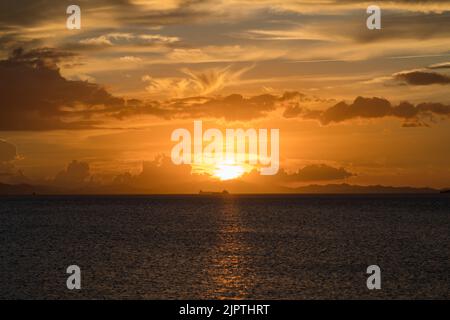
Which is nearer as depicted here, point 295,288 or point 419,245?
point 295,288

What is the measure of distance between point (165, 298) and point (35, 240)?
2362 inches

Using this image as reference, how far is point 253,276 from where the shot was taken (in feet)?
188

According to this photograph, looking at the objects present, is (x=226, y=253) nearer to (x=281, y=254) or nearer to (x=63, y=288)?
(x=281, y=254)

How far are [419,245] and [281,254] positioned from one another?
26259mm

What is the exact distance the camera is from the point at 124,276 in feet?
186
